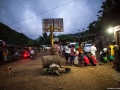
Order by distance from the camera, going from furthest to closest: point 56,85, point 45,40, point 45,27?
1. point 45,40
2. point 45,27
3. point 56,85

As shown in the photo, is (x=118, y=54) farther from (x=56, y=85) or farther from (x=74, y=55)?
(x=56, y=85)

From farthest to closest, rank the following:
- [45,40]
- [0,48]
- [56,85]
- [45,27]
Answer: [45,40]
[0,48]
[45,27]
[56,85]

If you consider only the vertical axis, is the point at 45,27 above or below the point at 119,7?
below

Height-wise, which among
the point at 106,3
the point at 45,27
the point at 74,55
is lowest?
the point at 74,55

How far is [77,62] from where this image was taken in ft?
40.3

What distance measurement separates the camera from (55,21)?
14.3 meters

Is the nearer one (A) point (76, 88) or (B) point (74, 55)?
(A) point (76, 88)

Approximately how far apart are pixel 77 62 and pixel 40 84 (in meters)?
6.17

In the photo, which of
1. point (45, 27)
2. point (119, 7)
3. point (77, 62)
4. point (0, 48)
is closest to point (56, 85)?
point (77, 62)

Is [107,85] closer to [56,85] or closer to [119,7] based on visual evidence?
[56,85]

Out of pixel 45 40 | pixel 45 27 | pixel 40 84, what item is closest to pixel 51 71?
pixel 40 84

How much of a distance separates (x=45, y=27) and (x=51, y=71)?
6.43 meters

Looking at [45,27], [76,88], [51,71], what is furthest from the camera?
[45,27]

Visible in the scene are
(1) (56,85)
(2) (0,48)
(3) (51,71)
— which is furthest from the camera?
(2) (0,48)
